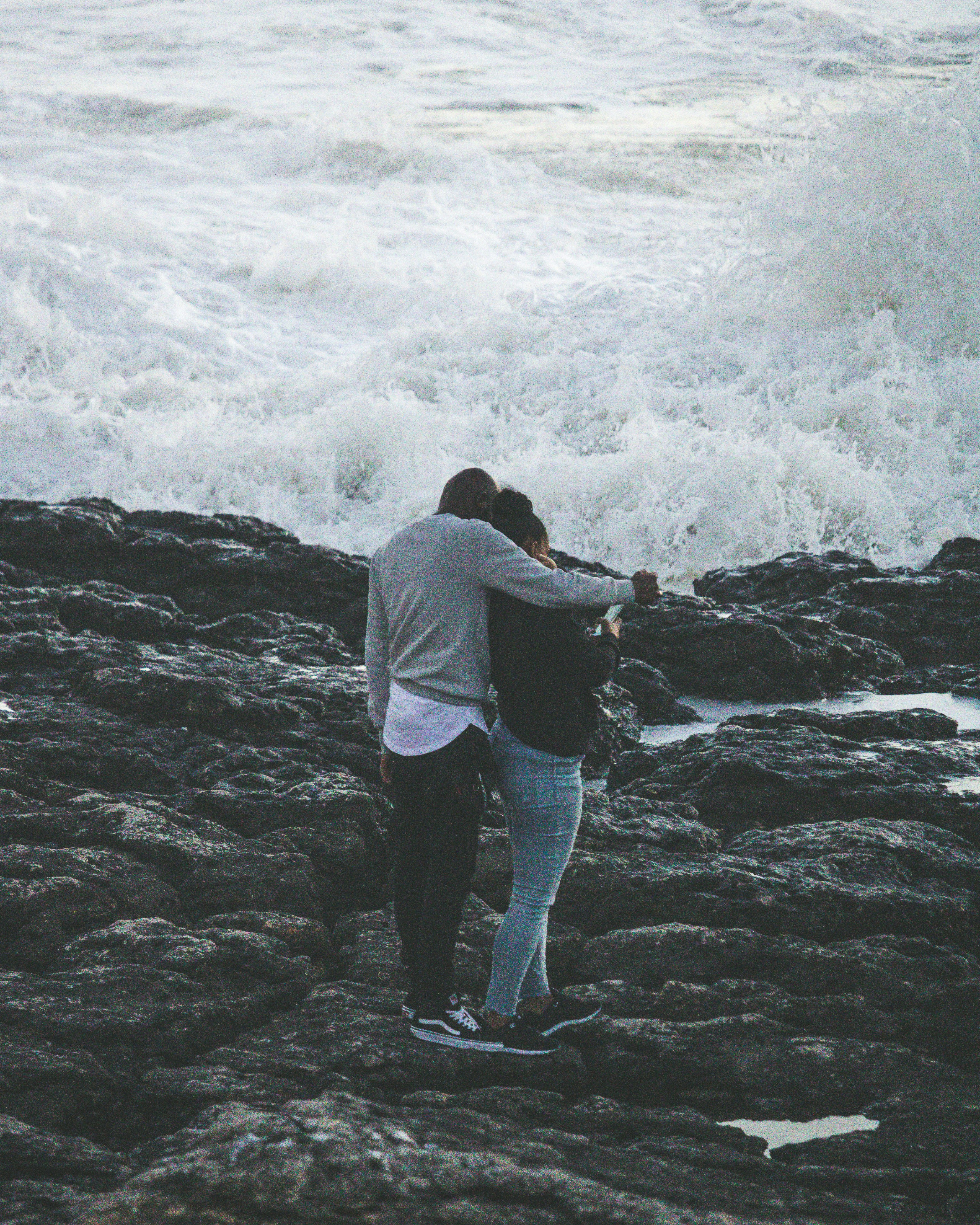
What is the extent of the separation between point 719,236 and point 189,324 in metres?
10.9

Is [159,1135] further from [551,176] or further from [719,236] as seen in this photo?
[551,176]

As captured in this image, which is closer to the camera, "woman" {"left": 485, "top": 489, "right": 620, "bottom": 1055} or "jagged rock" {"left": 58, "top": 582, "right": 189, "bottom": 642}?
"woman" {"left": 485, "top": 489, "right": 620, "bottom": 1055}

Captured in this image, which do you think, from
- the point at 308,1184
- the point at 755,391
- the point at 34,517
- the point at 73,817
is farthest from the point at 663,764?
the point at 755,391

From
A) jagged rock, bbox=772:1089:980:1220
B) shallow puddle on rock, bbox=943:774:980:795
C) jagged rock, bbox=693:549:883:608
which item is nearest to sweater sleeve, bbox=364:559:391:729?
jagged rock, bbox=772:1089:980:1220

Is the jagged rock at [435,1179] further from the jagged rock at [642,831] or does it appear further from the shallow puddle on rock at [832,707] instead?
the shallow puddle on rock at [832,707]

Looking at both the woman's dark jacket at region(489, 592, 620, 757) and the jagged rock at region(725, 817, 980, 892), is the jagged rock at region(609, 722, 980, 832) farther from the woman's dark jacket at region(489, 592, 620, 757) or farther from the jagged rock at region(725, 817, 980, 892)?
the woman's dark jacket at region(489, 592, 620, 757)

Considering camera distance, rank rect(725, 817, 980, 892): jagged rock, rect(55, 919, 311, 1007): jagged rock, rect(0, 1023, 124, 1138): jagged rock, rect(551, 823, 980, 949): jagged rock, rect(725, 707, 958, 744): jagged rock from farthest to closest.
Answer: rect(725, 707, 958, 744): jagged rock, rect(725, 817, 980, 892): jagged rock, rect(551, 823, 980, 949): jagged rock, rect(55, 919, 311, 1007): jagged rock, rect(0, 1023, 124, 1138): jagged rock

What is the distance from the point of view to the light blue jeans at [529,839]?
121 inches

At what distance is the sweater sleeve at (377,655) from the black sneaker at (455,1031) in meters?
0.78

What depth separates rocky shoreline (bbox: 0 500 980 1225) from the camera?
222cm

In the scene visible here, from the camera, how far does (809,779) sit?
509 centimetres

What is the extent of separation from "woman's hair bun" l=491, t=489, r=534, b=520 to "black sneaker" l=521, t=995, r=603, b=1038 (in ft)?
4.30

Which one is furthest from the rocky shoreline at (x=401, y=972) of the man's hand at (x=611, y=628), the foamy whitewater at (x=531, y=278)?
the foamy whitewater at (x=531, y=278)

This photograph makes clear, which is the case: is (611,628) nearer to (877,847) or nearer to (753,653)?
(877,847)
